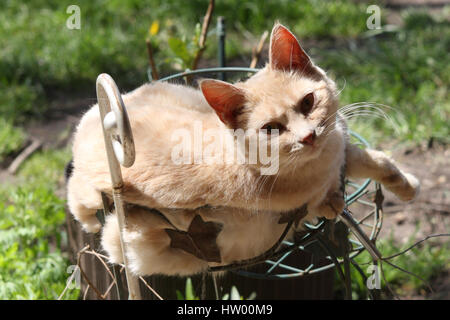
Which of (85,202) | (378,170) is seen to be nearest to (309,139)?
(378,170)

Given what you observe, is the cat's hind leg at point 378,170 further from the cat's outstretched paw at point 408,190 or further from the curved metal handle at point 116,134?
the curved metal handle at point 116,134

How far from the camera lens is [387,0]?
18.9ft

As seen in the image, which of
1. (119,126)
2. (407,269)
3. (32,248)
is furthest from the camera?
(407,269)

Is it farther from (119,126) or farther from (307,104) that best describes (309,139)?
(119,126)

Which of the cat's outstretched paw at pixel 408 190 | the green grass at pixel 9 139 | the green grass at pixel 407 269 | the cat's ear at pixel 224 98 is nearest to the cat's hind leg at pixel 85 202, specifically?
the cat's ear at pixel 224 98

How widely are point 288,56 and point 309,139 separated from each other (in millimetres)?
307

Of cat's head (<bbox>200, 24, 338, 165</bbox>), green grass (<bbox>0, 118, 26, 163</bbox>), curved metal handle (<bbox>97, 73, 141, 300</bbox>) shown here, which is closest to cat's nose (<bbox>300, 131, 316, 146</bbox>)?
cat's head (<bbox>200, 24, 338, 165</bbox>)

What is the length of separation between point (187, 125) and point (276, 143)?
1.01 feet

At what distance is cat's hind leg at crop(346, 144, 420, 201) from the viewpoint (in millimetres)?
1811

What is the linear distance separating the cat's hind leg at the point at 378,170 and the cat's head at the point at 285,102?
279 millimetres

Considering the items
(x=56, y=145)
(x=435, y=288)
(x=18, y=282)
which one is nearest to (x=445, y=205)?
(x=435, y=288)

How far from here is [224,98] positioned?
149 cm

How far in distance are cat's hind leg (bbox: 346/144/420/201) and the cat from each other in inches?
5.0
